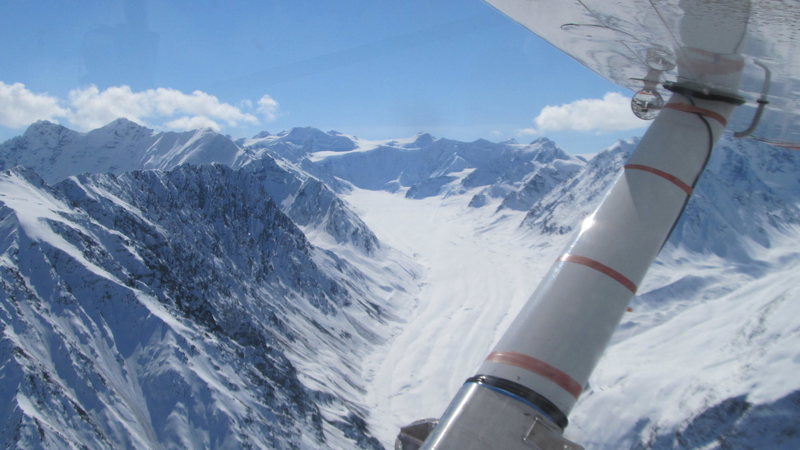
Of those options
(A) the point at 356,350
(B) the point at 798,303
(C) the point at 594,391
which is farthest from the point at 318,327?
(B) the point at 798,303

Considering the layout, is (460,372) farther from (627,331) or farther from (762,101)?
(762,101)

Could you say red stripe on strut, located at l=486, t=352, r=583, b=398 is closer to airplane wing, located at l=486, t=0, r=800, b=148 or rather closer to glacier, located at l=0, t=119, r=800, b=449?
airplane wing, located at l=486, t=0, r=800, b=148

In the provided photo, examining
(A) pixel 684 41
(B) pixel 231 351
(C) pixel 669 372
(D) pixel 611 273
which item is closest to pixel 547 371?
(D) pixel 611 273

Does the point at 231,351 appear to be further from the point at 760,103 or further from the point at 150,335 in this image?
the point at 760,103

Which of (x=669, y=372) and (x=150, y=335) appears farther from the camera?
(x=669, y=372)

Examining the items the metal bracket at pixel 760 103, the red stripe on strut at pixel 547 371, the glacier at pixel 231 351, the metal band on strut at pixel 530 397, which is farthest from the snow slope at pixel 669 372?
the metal band on strut at pixel 530 397

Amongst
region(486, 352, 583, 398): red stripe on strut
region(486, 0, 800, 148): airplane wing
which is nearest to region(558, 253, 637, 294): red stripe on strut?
region(486, 352, 583, 398): red stripe on strut

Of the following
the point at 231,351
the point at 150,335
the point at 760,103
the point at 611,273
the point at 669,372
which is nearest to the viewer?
the point at 611,273
